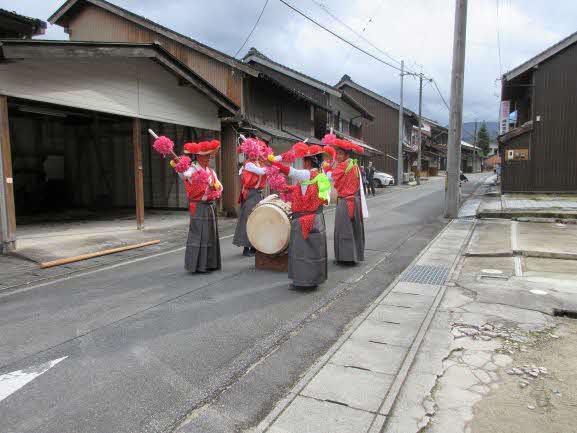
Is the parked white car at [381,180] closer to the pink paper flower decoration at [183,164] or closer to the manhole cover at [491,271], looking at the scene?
the manhole cover at [491,271]

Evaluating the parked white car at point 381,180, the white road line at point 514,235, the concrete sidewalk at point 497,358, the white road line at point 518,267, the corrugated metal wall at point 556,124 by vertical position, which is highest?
the corrugated metal wall at point 556,124

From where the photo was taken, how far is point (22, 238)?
392 inches

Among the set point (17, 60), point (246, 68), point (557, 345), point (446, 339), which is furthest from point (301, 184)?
point (246, 68)

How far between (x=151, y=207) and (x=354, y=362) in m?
15.1

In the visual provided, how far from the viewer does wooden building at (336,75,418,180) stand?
131ft

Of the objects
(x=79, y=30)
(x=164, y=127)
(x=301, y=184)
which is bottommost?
(x=301, y=184)

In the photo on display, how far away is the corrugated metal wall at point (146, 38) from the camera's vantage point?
16.6 m

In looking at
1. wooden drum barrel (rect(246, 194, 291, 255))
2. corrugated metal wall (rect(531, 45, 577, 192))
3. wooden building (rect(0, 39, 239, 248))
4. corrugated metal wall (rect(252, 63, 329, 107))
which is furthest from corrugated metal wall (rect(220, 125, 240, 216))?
corrugated metal wall (rect(531, 45, 577, 192))

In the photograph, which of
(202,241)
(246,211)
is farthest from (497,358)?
(246,211)

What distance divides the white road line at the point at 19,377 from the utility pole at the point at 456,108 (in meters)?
13.1

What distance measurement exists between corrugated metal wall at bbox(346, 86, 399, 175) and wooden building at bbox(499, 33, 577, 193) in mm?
19087

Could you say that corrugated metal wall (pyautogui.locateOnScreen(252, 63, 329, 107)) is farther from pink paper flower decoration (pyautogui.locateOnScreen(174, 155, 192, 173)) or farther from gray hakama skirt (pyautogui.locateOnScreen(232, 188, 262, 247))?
pink paper flower decoration (pyautogui.locateOnScreen(174, 155, 192, 173))

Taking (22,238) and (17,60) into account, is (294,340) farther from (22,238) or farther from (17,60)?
(22,238)

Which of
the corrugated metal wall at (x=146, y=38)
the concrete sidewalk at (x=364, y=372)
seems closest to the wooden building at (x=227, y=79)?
the corrugated metal wall at (x=146, y=38)
